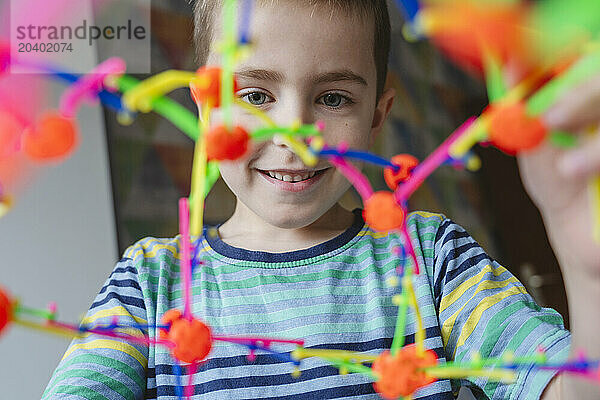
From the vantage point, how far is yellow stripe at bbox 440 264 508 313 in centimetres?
59

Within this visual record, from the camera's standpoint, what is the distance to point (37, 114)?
0.91ft

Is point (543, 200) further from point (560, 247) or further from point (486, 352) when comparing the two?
point (486, 352)

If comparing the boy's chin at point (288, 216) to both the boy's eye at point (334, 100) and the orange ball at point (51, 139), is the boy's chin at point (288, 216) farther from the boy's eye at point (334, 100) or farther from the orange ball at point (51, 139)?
the orange ball at point (51, 139)

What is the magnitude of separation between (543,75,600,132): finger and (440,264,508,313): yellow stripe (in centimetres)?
37

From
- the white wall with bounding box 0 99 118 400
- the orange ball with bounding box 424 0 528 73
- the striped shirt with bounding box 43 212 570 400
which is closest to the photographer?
the orange ball with bounding box 424 0 528 73

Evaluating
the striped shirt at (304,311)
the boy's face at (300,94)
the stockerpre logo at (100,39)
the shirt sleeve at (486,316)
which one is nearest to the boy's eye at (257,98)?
the boy's face at (300,94)

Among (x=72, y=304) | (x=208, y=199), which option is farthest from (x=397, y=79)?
(x=72, y=304)

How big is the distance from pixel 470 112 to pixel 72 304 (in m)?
1.32

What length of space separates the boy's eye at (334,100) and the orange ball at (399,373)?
0.88ft

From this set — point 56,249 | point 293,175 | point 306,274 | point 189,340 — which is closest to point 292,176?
point 293,175

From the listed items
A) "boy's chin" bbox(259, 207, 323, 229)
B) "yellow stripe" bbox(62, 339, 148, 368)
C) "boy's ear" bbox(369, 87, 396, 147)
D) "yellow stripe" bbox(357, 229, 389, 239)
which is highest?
"boy's ear" bbox(369, 87, 396, 147)

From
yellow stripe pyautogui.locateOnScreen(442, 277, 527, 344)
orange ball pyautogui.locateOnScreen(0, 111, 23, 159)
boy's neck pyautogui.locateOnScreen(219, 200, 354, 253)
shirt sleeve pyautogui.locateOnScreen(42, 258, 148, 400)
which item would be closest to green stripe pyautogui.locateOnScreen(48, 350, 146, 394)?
shirt sleeve pyautogui.locateOnScreen(42, 258, 148, 400)

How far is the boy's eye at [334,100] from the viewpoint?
50 centimetres

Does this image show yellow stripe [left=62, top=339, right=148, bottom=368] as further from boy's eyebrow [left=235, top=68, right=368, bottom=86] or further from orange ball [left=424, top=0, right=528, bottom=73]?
orange ball [left=424, top=0, right=528, bottom=73]
